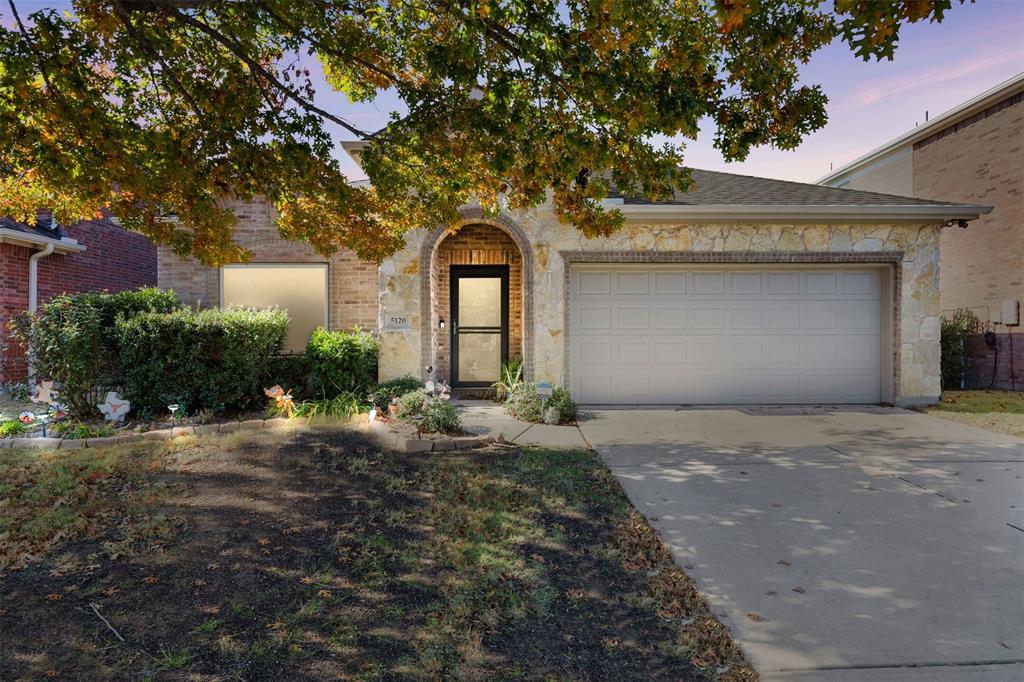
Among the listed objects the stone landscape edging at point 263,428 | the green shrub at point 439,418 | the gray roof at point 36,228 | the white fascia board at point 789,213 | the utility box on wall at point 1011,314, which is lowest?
the stone landscape edging at point 263,428

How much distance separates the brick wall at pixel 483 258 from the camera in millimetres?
10578

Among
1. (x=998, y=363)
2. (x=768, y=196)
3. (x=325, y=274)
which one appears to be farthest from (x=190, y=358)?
(x=998, y=363)

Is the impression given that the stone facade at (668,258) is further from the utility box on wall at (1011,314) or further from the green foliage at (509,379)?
the utility box on wall at (1011,314)

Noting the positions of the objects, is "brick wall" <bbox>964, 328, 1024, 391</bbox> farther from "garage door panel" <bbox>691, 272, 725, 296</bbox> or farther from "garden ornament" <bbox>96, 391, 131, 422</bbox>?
"garden ornament" <bbox>96, 391, 131, 422</bbox>

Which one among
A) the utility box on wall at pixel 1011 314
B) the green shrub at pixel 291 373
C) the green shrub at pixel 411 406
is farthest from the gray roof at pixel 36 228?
the utility box on wall at pixel 1011 314

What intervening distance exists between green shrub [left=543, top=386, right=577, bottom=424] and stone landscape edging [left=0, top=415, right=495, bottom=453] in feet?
5.84

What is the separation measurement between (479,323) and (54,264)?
9.53 m

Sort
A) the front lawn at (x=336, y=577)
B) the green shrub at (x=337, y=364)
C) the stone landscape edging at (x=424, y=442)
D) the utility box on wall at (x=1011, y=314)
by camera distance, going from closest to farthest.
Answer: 1. the front lawn at (x=336, y=577)
2. the stone landscape edging at (x=424, y=442)
3. the green shrub at (x=337, y=364)
4. the utility box on wall at (x=1011, y=314)

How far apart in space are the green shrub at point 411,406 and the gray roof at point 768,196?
4926 millimetres

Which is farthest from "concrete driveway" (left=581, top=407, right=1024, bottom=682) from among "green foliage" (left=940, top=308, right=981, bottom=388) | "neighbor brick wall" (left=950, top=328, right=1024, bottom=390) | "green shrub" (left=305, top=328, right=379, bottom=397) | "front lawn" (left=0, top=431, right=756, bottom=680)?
"neighbor brick wall" (left=950, top=328, right=1024, bottom=390)

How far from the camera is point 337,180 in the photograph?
6.20 meters

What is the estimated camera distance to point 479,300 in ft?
35.3

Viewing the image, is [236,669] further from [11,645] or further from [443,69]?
[443,69]

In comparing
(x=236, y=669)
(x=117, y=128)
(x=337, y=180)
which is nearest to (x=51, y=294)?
(x=117, y=128)
